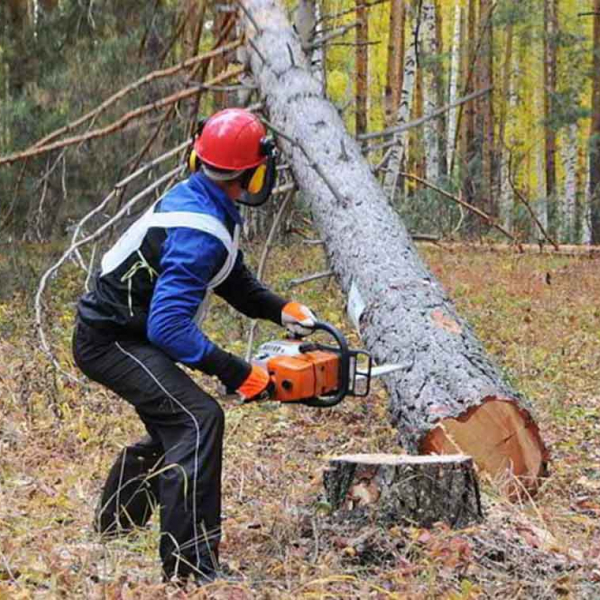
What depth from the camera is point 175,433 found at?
4.15 meters

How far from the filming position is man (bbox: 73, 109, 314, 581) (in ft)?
12.9

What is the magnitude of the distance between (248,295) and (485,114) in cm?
2260

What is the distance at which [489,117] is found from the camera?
979 inches

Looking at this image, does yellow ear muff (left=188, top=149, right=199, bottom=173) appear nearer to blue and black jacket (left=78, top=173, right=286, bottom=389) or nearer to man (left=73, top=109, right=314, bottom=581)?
man (left=73, top=109, right=314, bottom=581)

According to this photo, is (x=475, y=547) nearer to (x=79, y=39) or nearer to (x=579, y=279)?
(x=79, y=39)

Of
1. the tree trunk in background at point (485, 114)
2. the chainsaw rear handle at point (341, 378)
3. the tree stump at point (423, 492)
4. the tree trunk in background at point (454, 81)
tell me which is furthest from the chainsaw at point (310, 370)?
the tree trunk in background at point (454, 81)

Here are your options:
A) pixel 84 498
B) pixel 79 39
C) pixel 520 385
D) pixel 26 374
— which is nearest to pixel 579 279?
pixel 520 385

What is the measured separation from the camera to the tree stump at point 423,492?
14.1ft

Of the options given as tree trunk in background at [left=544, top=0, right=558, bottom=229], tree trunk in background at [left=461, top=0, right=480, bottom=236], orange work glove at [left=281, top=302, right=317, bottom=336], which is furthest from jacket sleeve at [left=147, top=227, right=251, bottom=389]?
tree trunk in background at [left=544, top=0, right=558, bottom=229]

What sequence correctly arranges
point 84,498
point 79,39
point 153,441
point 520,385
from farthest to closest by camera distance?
point 79,39, point 520,385, point 84,498, point 153,441

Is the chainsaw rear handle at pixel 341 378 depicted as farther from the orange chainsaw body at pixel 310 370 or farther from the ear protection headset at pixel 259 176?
the ear protection headset at pixel 259 176

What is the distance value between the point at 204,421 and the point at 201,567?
0.57m

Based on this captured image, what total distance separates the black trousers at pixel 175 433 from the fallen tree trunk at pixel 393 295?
132cm

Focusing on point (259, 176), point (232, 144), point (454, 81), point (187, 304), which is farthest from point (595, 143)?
point (187, 304)
